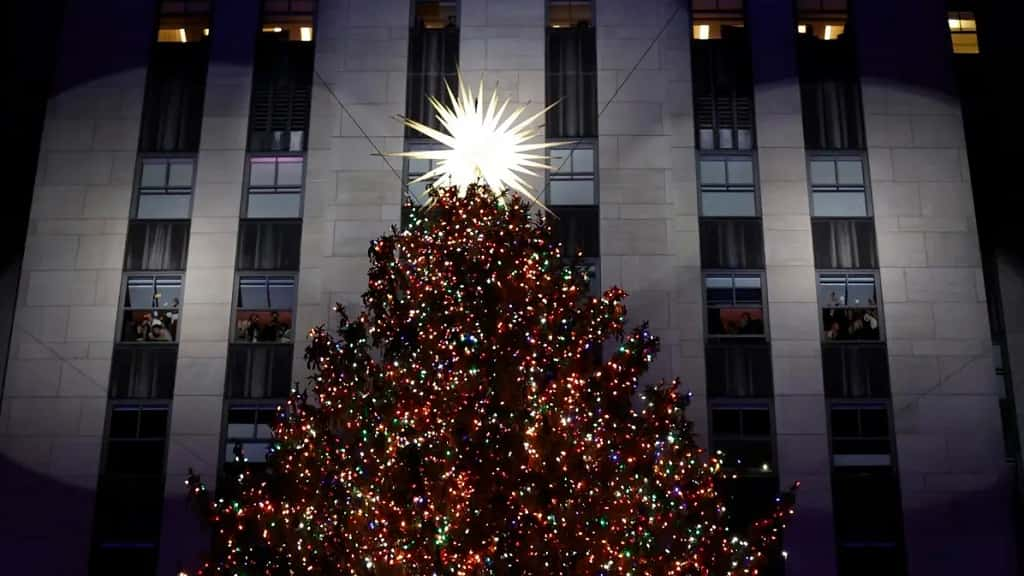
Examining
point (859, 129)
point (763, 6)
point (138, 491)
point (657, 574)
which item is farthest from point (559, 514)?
point (763, 6)

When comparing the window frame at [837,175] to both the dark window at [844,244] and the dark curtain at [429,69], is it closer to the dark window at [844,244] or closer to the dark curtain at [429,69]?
the dark window at [844,244]

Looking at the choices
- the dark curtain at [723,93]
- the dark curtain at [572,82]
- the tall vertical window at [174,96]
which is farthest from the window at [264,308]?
the dark curtain at [723,93]

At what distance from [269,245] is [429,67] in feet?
19.2

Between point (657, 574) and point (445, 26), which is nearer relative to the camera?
point (657, 574)

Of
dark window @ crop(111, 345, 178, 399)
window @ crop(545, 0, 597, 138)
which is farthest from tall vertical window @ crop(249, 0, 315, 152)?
window @ crop(545, 0, 597, 138)

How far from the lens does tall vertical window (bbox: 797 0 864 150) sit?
22.5m

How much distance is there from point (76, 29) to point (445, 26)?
929 centimetres

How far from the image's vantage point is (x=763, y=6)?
23359 millimetres

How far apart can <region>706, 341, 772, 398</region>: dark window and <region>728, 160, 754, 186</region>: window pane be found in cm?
396

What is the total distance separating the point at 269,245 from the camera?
22.0m

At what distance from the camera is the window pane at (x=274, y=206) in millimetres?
22344

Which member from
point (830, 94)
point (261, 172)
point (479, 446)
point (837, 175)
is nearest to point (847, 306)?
point (837, 175)

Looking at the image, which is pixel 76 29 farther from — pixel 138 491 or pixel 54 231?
pixel 138 491

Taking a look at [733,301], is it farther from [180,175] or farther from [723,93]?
[180,175]
